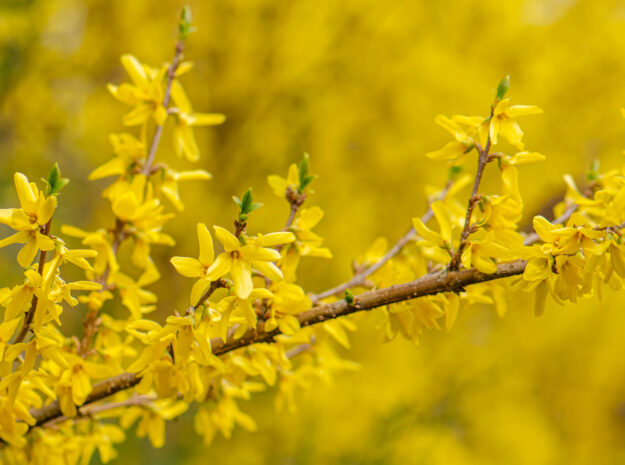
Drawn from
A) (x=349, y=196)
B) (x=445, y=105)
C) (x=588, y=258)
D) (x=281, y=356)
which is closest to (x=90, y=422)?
(x=281, y=356)

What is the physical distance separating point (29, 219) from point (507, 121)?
496 millimetres

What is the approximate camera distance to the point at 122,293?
0.76 m

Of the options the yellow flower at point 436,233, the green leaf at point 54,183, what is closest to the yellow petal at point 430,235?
the yellow flower at point 436,233

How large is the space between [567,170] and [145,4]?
1.74 metres

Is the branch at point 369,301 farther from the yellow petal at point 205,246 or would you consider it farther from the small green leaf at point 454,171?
the small green leaf at point 454,171

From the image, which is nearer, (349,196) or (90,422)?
(90,422)

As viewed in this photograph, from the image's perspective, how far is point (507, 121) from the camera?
62 cm

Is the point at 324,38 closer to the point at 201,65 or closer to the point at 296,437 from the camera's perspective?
the point at 201,65

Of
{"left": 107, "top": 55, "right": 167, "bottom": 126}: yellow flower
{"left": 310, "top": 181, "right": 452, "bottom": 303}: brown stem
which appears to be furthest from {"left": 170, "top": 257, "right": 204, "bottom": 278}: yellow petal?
{"left": 107, "top": 55, "right": 167, "bottom": 126}: yellow flower

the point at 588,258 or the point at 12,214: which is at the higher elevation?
the point at 12,214

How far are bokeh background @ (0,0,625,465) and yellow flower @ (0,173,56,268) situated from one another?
1434mm

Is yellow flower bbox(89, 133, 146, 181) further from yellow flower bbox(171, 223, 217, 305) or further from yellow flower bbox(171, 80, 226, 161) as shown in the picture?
yellow flower bbox(171, 223, 217, 305)

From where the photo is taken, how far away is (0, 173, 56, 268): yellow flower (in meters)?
0.49

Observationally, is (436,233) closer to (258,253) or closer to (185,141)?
(258,253)
